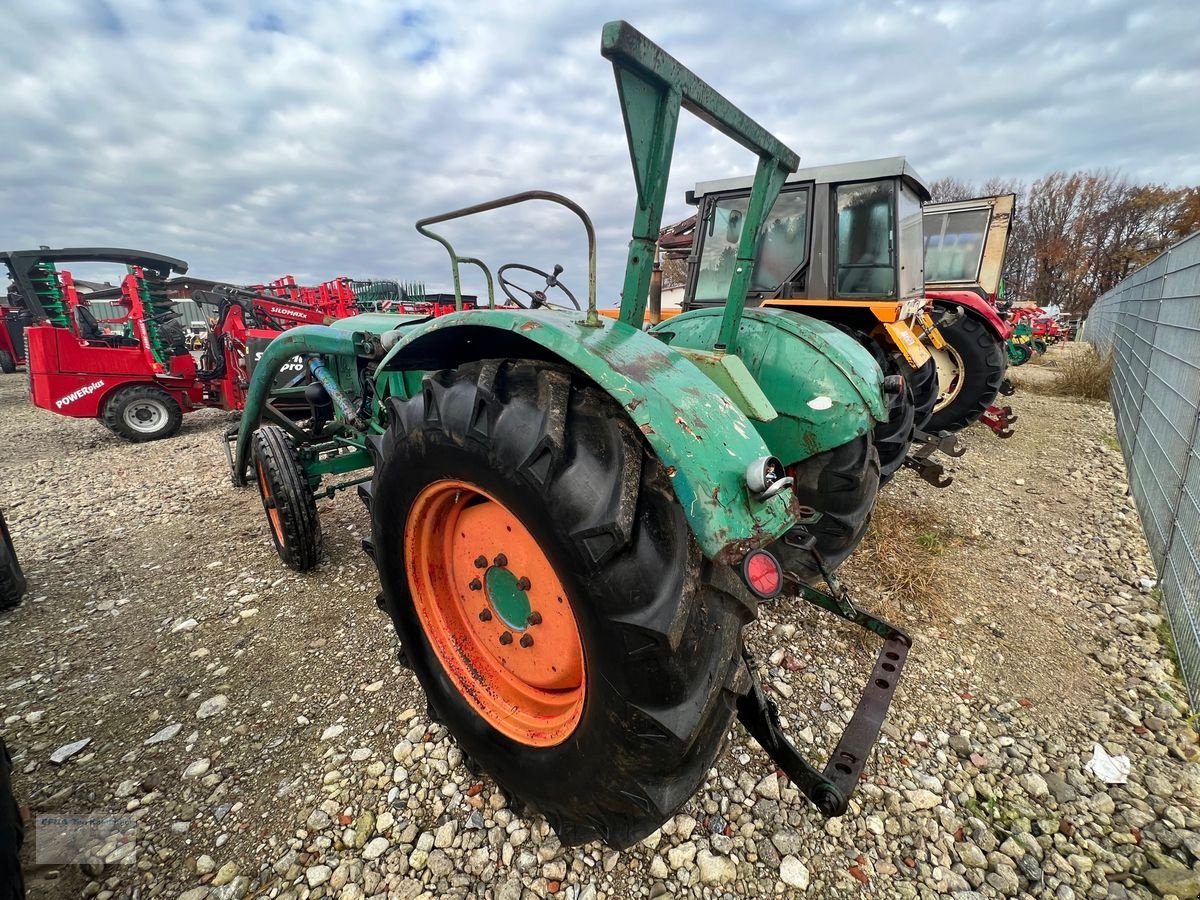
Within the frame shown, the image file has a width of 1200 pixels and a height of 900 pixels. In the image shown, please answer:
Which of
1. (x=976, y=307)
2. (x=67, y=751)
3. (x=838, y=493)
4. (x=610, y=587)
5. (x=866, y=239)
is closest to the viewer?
(x=610, y=587)

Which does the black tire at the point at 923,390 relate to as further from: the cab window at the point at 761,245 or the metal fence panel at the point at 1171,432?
the metal fence panel at the point at 1171,432

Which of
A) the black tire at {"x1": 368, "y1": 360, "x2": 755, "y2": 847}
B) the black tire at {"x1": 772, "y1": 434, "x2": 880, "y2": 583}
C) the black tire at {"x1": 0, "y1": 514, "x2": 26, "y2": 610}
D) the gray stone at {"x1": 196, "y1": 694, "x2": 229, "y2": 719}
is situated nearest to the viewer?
the black tire at {"x1": 368, "y1": 360, "x2": 755, "y2": 847}

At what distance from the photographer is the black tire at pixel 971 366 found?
4.58 metres

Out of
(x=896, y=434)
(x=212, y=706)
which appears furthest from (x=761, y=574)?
(x=896, y=434)

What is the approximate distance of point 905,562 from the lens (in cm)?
272

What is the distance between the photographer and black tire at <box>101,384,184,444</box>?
5.65m

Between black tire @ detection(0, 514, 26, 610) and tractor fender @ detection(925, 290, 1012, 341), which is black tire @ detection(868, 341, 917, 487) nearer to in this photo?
tractor fender @ detection(925, 290, 1012, 341)

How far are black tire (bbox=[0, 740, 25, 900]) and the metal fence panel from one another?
327 cm

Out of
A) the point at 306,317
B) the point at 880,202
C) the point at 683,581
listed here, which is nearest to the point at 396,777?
the point at 683,581

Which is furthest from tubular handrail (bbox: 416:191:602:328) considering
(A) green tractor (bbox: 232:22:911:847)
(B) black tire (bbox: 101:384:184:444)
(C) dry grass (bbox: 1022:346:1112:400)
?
(C) dry grass (bbox: 1022:346:1112:400)

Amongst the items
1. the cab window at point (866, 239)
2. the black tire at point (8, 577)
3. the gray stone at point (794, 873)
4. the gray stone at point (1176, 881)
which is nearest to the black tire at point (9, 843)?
the gray stone at point (794, 873)

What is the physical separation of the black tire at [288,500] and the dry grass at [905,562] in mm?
2605

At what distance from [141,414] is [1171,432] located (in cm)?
874

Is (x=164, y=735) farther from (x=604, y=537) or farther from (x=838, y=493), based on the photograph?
(x=838, y=493)
